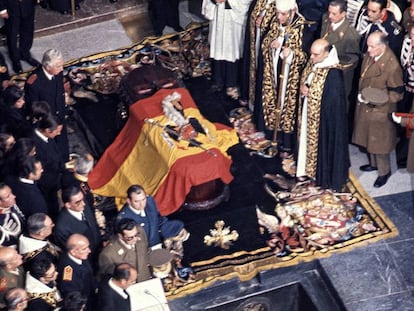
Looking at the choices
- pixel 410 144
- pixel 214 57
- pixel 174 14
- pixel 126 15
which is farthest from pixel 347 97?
pixel 126 15

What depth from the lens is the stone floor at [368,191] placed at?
31.4 feet

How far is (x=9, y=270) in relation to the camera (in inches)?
322

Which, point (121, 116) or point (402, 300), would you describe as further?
point (121, 116)

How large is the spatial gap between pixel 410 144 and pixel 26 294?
4.32m

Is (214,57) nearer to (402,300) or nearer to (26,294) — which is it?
(402,300)

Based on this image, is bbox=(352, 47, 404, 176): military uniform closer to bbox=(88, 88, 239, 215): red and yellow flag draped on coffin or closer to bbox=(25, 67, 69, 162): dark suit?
bbox=(88, 88, 239, 215): red and yellow flag draped on coffin

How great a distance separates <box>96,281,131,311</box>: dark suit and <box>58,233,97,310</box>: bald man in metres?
0.20

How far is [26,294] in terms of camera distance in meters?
7.90

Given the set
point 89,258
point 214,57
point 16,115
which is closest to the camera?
point 89,258

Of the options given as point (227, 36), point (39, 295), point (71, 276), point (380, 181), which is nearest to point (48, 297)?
point (39, 295)

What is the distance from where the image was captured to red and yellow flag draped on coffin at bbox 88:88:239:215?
10.0 metres

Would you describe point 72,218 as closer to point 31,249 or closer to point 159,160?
point 31,249

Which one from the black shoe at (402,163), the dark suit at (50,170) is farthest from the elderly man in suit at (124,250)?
the black shoe at (402,163)

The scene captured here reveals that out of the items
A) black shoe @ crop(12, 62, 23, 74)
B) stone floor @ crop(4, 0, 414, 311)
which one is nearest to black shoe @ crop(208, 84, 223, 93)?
stone floor @ crop(4, 0, 414, 311)
